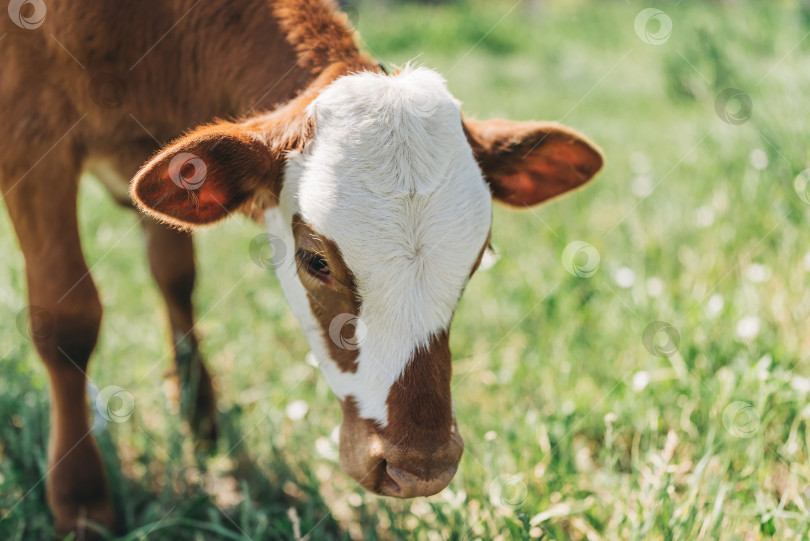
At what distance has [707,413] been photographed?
2734mm

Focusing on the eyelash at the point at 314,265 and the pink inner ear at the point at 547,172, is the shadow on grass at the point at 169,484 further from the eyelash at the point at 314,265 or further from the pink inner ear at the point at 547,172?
the pink inner ear at the point at 547,172

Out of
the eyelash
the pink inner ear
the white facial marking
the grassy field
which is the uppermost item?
the white facial marking

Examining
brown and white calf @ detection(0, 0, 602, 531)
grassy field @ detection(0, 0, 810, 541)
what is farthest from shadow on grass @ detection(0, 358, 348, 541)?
brown and white calf @ detection(0, 0, 602, 531)

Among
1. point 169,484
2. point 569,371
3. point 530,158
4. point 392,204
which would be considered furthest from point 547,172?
point 169,484

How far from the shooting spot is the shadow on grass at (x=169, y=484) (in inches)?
96.3

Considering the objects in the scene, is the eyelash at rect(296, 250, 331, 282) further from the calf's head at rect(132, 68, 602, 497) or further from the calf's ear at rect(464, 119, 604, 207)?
the calf's ear at rect(464, 119, 604, 207)

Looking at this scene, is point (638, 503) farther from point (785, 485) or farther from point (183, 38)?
point (183, 38)

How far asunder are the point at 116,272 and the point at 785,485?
3.46 m

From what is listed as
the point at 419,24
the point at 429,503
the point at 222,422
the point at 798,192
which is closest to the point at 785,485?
the point at 429,503

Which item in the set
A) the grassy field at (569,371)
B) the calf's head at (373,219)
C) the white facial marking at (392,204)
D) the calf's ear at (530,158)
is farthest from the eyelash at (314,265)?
the grassy field at (569,371)

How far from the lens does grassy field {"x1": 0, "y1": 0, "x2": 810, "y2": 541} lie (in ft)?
7.80

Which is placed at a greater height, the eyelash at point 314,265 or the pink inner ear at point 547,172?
the eyelash at point 314,265

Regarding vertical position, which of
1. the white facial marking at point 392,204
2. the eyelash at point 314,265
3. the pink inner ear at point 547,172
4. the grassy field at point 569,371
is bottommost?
the grassy field at point 569,371

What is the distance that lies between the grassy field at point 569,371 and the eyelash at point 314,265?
76 centimetres
